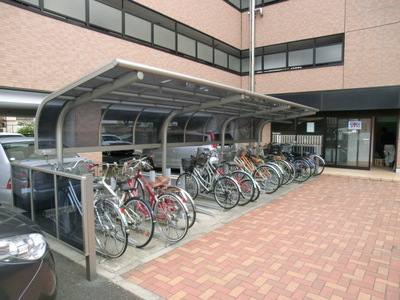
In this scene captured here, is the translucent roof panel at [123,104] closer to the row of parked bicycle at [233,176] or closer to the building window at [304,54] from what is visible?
the row of parked bicycle at [233,176]

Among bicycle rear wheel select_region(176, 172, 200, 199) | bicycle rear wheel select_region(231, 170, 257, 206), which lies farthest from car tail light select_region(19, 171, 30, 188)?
bicycle rear wheel select_region(231, 170, 257, 206)

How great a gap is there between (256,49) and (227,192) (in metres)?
9.69

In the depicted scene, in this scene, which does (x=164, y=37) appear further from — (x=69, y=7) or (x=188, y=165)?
(x=188, y=165)

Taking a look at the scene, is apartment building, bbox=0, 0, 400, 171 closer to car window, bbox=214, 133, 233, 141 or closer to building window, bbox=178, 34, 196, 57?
building window, bbox=178, 34, 196, 57

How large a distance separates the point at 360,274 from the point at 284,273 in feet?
2.77

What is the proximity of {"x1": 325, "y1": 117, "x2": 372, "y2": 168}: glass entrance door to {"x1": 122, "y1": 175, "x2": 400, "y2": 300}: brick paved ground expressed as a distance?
6071mm

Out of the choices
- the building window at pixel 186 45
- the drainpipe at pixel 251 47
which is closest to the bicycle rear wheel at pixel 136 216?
the building window at pixel 186 45

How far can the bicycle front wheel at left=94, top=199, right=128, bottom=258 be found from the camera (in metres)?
3.53

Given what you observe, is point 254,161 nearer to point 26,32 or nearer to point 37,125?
point 37,125

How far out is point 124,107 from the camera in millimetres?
5406

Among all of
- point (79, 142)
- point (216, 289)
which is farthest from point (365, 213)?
point (79, 142)

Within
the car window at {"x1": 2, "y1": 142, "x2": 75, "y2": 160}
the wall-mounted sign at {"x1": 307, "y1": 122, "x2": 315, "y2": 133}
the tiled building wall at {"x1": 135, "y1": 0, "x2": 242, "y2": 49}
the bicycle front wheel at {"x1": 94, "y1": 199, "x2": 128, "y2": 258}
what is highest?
the tiled building wall at {"x1": 135, "y1": 0, "x2": 242, "y2": 49}

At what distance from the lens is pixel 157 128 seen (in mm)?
6148

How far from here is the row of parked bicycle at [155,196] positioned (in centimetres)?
362
